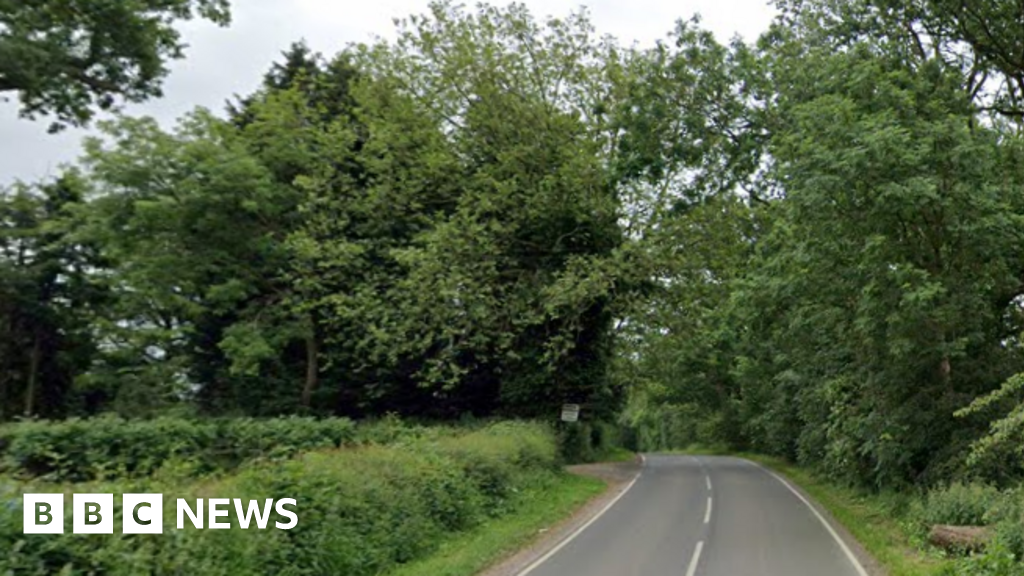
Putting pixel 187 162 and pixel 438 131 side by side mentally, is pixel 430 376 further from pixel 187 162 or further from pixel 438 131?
pixel 187 162

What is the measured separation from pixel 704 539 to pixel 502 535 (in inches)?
149

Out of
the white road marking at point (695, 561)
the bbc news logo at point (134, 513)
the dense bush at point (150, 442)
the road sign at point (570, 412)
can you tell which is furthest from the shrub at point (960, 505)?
the road sign at point (570, 412)

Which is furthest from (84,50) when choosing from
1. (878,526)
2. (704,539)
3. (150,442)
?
(878,526)

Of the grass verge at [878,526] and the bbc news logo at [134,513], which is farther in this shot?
the grass verge at [878,526]

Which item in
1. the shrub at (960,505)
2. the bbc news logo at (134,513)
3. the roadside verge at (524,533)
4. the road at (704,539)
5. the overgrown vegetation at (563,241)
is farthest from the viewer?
the overgrown vegetation at (563,241)

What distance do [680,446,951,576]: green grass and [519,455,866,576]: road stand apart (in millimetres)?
525

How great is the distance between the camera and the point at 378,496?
1479 centimetres

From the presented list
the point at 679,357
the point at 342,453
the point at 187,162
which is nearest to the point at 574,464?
the point at 679,357

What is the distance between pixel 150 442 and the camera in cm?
2192

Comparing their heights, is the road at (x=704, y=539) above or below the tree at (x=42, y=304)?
below

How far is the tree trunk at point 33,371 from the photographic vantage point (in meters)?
37.8

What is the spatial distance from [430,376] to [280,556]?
1989cm

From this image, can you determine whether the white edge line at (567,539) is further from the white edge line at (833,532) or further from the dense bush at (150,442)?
the dense bush at (150,442)

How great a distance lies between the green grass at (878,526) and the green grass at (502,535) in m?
6.21
